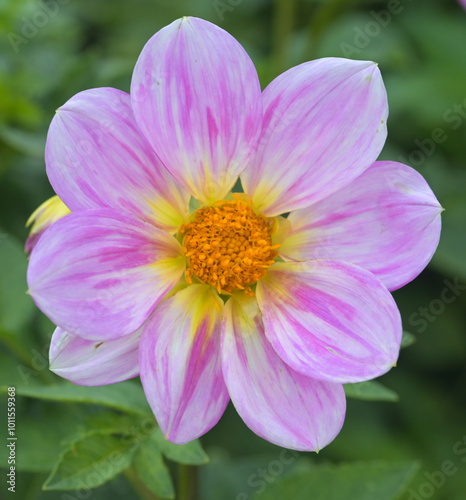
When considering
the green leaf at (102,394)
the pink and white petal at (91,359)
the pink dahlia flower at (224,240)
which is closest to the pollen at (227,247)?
the pink dahlia flower at (224,240)

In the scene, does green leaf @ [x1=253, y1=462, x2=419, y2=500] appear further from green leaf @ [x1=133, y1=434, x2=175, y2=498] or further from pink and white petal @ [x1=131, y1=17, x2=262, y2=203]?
pink and white petal @ [x1=131, y1=17, x2=262, y2=203]

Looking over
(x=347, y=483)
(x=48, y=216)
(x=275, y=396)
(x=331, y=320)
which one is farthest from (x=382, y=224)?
(x=347, y=483)

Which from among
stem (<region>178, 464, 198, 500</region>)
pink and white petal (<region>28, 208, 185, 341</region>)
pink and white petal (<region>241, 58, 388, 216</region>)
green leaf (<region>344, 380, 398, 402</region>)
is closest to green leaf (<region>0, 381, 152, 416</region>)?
stem (<region>178, 464, 198, 500</region>)

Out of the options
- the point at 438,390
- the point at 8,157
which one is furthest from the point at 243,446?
the point at 8,157

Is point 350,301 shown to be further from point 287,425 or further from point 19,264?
point 19,264

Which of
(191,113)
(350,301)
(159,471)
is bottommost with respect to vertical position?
(159,471)

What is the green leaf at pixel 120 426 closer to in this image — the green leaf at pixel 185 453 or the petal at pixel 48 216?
the green leaf at pixel 185 453
